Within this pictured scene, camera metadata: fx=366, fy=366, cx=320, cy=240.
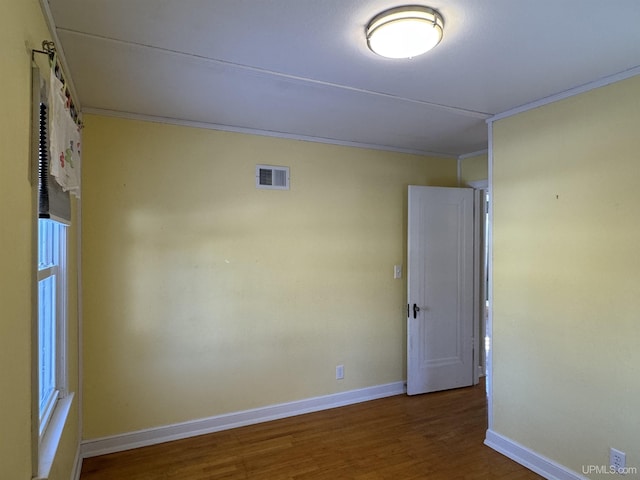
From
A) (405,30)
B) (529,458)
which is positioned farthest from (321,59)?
(529,458)

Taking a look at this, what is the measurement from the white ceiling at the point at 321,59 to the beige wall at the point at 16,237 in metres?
0.45

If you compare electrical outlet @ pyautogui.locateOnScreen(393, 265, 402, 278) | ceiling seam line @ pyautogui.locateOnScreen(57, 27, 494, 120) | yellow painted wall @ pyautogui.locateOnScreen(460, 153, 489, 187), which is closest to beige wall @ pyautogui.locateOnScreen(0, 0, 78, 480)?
ceiling seam line @ pyautogui.locateOnScreen(57, 27, 494, 120)

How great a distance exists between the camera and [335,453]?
267 centimetres

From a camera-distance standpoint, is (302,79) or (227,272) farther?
(227,272)

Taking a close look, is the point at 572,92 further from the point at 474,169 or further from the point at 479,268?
the point at 479,268

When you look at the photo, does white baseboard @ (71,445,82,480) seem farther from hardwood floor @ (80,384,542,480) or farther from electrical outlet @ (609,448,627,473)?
electrical outlet @ (609,448,627,473)

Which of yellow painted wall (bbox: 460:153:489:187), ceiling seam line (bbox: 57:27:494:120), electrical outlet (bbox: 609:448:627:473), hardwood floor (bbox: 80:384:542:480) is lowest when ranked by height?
hardwood floor (bbox: 80:384:542:480)

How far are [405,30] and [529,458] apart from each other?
2764 mm

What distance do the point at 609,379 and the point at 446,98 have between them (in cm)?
195

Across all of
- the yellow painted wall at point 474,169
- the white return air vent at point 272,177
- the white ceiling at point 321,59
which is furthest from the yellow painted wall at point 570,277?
the white return air vent at point 272,177

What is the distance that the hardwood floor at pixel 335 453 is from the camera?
243 cm

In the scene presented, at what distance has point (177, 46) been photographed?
178 cm

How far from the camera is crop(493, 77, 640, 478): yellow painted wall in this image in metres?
2.03

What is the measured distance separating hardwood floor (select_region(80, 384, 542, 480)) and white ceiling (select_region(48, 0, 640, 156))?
8.15 ft
